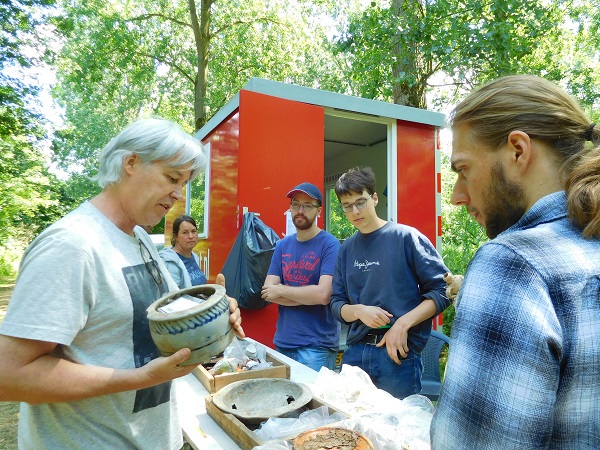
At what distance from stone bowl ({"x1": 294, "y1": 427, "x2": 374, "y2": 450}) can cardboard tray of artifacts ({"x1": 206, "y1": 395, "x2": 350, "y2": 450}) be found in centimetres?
9

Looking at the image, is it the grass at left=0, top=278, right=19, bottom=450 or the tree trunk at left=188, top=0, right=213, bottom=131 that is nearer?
the grass at left=0, top=278, right=19, bottom=450

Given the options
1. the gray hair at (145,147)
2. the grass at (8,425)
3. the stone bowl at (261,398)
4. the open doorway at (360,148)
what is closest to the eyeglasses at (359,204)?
the stone bowl at (261,398)

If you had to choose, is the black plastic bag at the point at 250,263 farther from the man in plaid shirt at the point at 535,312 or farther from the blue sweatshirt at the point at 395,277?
the man in plaid shirt at the point at 535,312

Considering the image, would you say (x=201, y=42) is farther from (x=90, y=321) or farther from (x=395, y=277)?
(x=90, y=321)

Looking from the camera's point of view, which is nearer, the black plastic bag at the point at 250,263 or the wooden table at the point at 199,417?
the wooden table at the point at 199,417

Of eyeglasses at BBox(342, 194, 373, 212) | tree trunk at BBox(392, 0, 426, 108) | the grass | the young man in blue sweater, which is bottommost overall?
the grass

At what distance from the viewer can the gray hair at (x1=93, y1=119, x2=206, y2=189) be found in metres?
1.46

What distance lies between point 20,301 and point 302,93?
4055 mm

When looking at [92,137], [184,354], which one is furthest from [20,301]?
[92,137]

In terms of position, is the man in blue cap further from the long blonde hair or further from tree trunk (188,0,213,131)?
Answer: tree trunk (188,0,213,131)

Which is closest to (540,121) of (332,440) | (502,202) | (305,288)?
(502,202)

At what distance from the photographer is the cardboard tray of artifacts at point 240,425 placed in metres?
1.57

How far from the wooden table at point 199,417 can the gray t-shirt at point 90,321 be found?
30 centimetres

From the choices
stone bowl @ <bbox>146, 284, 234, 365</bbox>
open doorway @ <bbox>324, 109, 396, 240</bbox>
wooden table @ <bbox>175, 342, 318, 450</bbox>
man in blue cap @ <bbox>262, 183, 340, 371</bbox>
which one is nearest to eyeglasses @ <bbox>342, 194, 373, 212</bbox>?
man in blue cap @ <bbox>262, 183, 340, 371</bbox>
